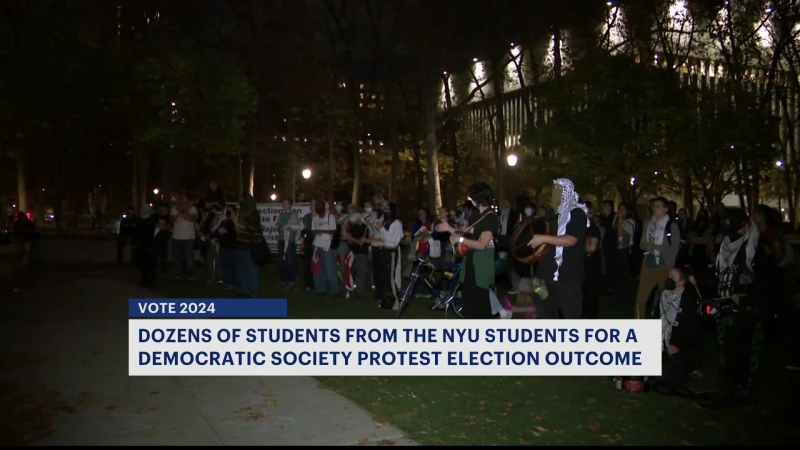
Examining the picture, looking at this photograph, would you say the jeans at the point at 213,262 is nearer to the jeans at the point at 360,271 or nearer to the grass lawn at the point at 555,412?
the jeans at the point at 360,271

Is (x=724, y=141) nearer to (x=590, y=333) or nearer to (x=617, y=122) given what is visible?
(x=617, y=122)

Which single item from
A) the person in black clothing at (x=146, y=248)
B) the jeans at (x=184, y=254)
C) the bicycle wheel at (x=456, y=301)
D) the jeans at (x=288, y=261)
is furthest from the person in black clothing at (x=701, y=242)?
the person in black clothing at (x=146, y=248)

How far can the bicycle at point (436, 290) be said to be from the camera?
12805 mm

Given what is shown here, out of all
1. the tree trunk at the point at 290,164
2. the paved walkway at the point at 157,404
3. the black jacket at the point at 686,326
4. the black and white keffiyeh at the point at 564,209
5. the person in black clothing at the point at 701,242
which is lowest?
the paved walkway at the point at 157,404

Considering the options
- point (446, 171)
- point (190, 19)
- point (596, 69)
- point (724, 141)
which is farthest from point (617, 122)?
point (446, 171)

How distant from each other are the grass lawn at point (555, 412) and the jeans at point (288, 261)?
8597 millimetres

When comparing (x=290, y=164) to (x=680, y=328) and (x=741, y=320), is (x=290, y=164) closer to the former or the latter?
(x=680, y=328)

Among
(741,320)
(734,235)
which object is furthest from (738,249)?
(734,235)

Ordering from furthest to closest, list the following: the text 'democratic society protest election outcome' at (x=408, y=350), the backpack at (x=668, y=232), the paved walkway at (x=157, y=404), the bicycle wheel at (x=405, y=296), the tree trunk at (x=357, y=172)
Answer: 1. the tree trunk at (x=357, y=172)
2. the bicycle wheel at (x=405, y=296)
3. the backpack at (x=668, y=232)
4. the text 'democratic society protest election outcome' at (x=408, y=350)
5. the paved walkway at (x=157, y=404)

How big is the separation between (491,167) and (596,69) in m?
38.7

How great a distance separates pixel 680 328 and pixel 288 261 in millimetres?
10188

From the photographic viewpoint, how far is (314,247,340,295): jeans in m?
15.7

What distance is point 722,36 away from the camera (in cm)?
3678

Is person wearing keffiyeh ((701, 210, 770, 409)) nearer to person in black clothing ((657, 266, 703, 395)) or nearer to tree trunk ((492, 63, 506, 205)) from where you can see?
person in black clothing ((657, 266, 703, 395))
